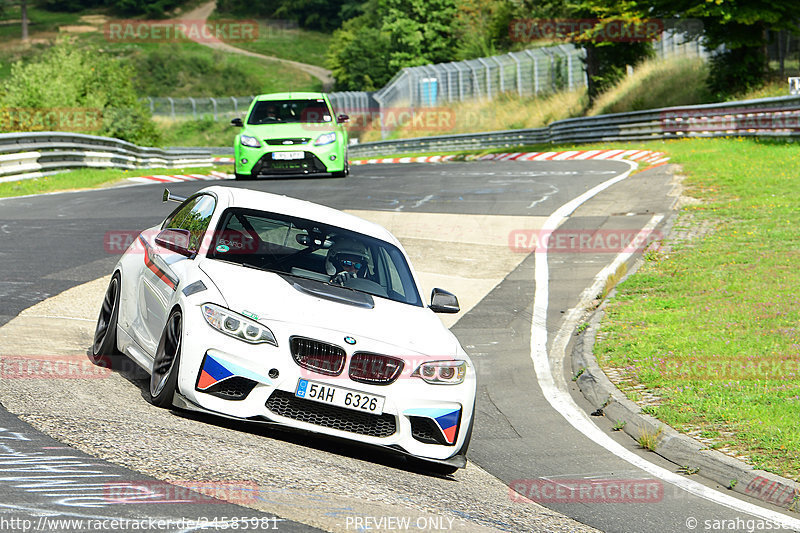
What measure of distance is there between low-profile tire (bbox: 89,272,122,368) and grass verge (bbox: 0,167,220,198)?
14833mm

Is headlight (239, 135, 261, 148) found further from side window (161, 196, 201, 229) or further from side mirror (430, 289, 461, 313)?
Result: side mirror (430, 289, 461, 313)

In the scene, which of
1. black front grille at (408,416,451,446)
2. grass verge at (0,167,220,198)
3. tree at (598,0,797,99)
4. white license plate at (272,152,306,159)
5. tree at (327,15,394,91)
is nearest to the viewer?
black front grille at (408,416,451,446)

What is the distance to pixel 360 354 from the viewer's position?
6422 millimetres

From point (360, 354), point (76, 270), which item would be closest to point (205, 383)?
point (360, 354)

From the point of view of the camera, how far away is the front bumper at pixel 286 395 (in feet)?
Answer: 20.5

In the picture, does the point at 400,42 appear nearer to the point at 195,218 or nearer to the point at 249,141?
the point at 249,141

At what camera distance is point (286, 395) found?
20.6ft

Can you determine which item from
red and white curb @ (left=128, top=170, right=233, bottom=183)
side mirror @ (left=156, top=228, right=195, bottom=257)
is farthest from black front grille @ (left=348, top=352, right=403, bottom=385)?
red and white curb @ (left=128, top=170, right=233, bottom=183)

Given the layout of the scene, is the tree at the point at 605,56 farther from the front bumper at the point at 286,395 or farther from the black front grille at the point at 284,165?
the front bumper at the point at 286,395

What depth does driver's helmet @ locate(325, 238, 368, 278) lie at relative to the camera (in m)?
7.68

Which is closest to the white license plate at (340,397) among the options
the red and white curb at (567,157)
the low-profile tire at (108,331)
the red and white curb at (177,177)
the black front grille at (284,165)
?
the low-profile tire at (108,331)

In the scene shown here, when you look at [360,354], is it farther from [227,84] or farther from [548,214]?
[227,84]

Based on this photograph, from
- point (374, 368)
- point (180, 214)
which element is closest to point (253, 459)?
point (374, 368)

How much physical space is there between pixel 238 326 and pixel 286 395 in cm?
54
